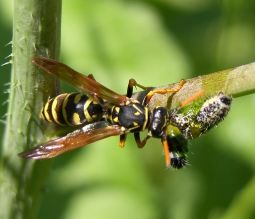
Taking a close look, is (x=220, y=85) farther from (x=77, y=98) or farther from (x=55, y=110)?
(x=77, y=98)

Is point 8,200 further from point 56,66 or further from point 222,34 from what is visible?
point 222,34

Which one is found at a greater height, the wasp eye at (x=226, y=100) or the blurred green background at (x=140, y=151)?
the wasp eye at (x=226, y=100)

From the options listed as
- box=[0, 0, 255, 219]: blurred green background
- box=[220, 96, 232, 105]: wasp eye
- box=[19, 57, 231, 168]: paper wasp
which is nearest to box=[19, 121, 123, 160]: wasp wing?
box=[19, 57, 231, 168]: paper wasp

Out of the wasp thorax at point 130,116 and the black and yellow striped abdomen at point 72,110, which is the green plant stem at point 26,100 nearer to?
the black and yellow striped abdomen at point 72,110

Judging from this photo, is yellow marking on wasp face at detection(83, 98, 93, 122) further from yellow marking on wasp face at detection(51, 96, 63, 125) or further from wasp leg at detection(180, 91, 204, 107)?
wasp leg at detection(180, 91, 204, 107)

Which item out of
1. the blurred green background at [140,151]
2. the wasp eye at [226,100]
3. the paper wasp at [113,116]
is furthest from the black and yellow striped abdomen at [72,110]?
the blurred green background at [140,151]

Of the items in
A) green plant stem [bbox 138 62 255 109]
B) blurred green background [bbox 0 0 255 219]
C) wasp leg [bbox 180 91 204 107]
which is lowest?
blurred green background [bbox 0 0 255 219]

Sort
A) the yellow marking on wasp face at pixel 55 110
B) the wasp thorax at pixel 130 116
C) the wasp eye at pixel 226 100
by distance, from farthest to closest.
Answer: the wasp thorax at pixel 130 116
the yellow marking on wasp face at pixel 55 110
the wasp eye at pixel 226 100

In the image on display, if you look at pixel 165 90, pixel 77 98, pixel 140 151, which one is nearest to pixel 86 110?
pixel 77 98
